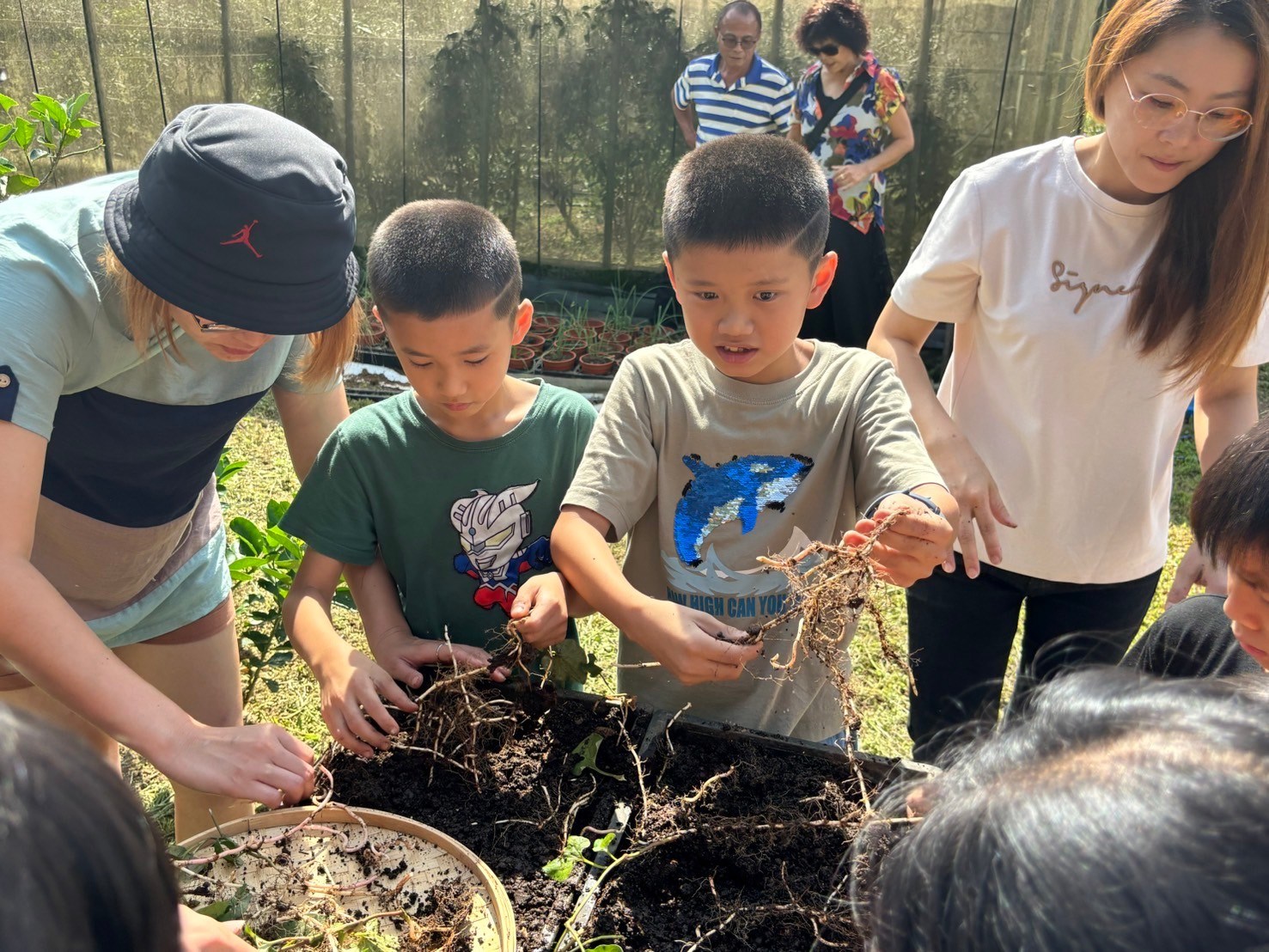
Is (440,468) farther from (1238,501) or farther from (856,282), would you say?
(856,282)

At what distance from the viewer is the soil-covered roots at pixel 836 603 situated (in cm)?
133

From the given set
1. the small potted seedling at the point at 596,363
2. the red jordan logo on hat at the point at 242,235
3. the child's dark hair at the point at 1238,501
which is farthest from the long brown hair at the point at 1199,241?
the small potted seedling at the point at 596,363

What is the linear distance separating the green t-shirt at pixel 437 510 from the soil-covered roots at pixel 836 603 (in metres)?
0.54

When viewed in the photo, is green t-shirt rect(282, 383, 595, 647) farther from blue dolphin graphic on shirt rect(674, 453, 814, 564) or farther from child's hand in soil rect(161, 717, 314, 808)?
child's hand in soil rect(161, 717, 314, 808)

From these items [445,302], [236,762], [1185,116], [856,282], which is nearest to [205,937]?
[236,762]

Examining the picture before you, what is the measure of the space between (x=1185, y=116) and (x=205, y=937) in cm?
178

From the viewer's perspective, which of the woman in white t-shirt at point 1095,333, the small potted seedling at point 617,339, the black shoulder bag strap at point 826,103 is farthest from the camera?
the small potted seedling at point 617,339

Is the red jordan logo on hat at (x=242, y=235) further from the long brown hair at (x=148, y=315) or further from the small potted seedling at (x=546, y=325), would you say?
the small potted seedling at (x=546, y=325)

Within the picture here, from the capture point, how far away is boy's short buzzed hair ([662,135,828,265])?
1.52 m

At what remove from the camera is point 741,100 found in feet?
17.6

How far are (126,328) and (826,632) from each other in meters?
1.15

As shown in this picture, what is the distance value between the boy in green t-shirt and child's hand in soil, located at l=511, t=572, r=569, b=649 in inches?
1.6

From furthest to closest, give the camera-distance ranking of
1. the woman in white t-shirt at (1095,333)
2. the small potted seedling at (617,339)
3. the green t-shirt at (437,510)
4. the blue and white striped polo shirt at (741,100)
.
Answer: the small potted seedling at (617,339) → the blue and white striped polo shirt at (741,100) → the green t-shirt at (437,510) → the woman in white t-shirt at (1095,333)

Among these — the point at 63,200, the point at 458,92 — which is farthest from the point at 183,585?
the point at 458,92
